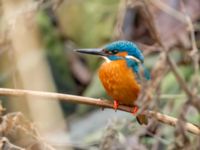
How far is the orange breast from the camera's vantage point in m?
3.05

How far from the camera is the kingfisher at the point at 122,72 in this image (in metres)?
3.05

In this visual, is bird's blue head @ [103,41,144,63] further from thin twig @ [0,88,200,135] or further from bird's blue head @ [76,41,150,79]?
thin twig @ [0,88,200,135]

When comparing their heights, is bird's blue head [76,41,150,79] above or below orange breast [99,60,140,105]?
above

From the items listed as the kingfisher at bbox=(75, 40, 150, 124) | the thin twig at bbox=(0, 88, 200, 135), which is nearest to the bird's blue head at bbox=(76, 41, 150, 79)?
the kingfisher at bbox=(75, 40, 150, 124)

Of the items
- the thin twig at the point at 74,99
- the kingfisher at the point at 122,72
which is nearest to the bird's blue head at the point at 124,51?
the kingfisher at the point at 122,72

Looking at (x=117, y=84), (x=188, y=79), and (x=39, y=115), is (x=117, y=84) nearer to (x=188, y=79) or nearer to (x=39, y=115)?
(x=39, y=115)

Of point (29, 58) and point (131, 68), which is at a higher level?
point (131, 68)

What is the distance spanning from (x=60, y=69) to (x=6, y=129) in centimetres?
365

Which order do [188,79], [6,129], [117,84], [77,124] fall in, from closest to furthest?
[6,129] < [117,84] < [188,79] < [77,124]

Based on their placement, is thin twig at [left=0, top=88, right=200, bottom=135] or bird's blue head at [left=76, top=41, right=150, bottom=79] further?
bird's blue head at [left=76, top=41, right=150, bottom=79]

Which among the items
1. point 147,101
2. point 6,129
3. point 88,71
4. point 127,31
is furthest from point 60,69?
point 147,101

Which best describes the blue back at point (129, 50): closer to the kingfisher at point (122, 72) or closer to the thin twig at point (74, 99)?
the kingfisher at point (122, 72)

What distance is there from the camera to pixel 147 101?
2.29m

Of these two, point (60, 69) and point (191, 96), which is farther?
point (60, 69)
